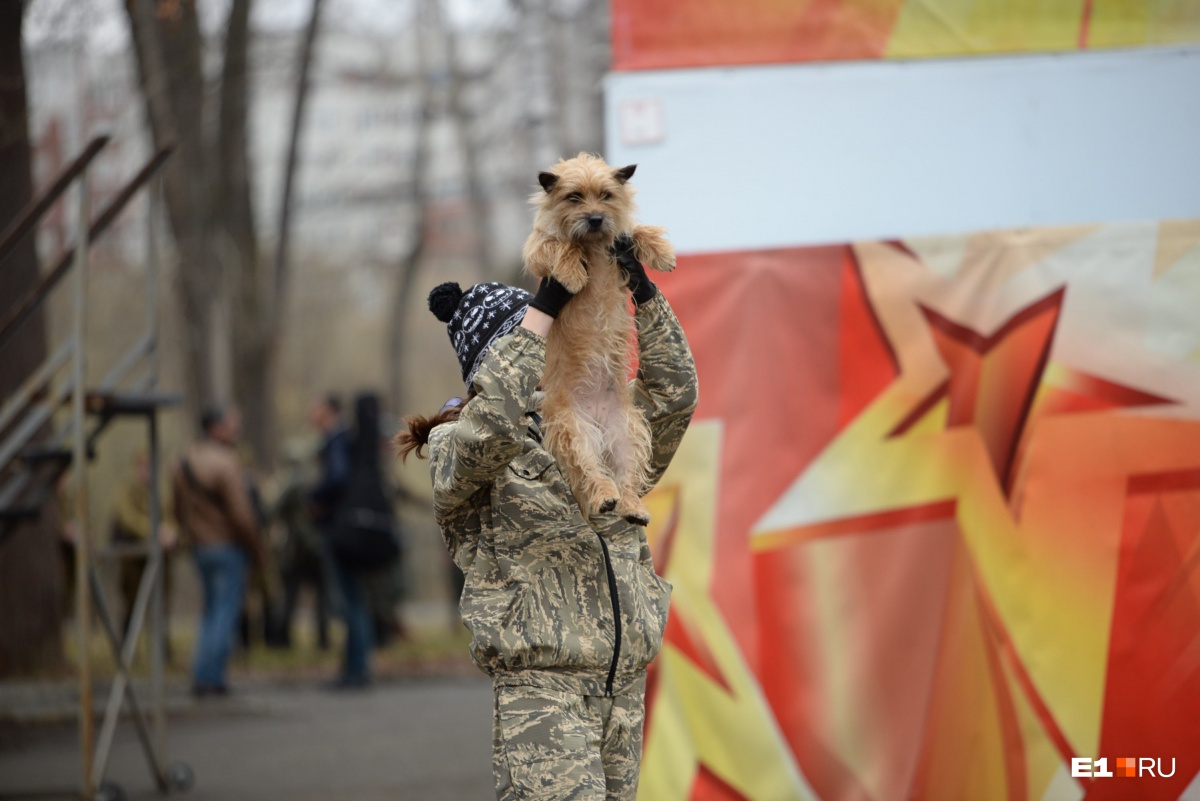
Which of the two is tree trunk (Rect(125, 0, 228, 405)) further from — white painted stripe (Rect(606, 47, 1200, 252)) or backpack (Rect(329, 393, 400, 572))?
white painted stripe (Rect(606, 47, 1200, 252))

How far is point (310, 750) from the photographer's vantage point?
838 cm

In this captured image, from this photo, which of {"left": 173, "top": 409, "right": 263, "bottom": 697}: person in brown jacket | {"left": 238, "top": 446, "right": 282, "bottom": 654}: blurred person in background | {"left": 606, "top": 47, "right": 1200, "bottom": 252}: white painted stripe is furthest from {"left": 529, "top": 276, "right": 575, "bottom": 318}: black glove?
{"left": 238, "top": 446, "right": 282, "bottom": 654}: blurred person in background

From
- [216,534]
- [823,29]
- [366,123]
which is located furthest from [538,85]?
[366,123]

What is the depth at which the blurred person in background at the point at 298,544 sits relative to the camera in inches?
514

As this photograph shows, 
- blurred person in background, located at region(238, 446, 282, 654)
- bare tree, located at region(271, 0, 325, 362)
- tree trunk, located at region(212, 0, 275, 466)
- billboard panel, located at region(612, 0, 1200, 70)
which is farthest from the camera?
bare tree, located at region(271, 0, 325, 362)

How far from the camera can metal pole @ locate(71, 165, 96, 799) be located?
20.5 ft

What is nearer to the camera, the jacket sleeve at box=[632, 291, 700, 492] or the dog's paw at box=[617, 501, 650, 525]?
the dog's paw at box=[617, 501, 650, 525]

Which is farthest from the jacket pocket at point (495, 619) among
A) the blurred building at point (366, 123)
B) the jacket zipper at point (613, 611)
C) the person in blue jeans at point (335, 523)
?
the blurred building at point (366, 123)

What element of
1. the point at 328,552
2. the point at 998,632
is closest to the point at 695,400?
the point at 998,632

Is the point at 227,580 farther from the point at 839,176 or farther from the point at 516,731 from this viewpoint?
the point at 516,731

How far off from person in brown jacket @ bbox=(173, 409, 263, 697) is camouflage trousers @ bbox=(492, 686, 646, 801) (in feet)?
24.7

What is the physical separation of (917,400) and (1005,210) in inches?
37.6

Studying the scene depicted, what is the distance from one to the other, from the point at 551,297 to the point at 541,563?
2.26ft

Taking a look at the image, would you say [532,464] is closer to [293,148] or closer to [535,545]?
[535,545]
